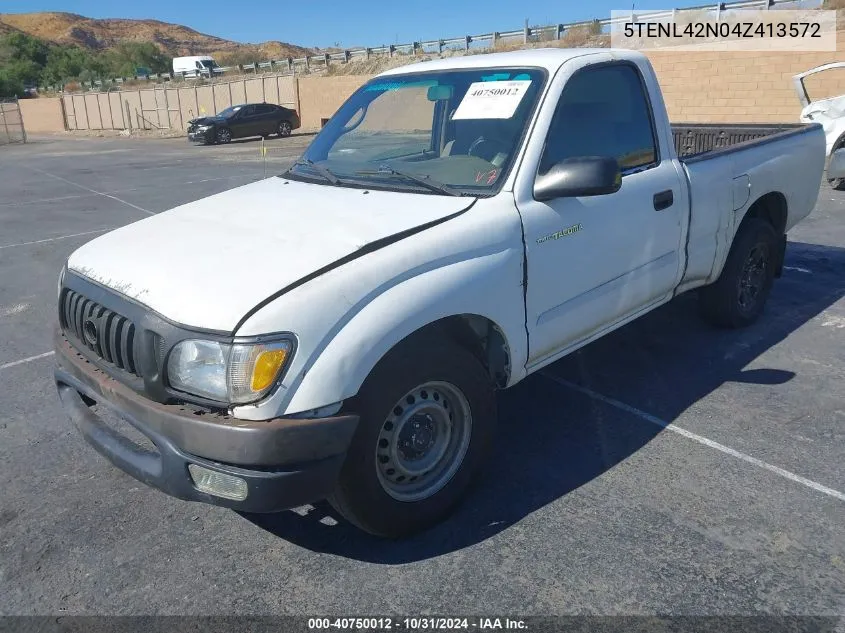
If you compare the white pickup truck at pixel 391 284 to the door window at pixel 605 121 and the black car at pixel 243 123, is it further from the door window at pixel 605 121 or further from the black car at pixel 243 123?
the black car at pixel 243 123

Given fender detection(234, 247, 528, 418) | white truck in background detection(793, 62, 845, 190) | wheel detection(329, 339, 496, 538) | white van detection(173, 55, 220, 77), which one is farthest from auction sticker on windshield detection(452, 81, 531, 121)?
white van detection(173, 55, 220, 77)

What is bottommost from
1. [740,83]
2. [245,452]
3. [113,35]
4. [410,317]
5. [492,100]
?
[245,452]

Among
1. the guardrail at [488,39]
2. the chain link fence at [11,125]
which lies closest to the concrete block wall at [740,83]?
the guardrail at [488,39]

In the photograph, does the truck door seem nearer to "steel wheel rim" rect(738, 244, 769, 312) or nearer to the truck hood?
the truck hood

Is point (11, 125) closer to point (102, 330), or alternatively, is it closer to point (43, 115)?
point (43, 115)

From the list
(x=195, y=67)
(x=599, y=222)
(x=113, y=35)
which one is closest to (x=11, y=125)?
(x=195, y=67)

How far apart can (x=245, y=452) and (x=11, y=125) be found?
143 feet

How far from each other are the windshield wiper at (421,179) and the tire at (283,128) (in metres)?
29.7

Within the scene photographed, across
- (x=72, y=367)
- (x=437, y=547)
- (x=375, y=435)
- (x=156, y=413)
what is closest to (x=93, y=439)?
(x=72, y=367)

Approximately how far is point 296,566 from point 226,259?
130 centimetres

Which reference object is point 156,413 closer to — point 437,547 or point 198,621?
point 198,621

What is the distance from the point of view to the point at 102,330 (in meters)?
2.82

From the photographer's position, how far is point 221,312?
2.47 meters

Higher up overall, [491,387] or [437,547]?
[491,387]
